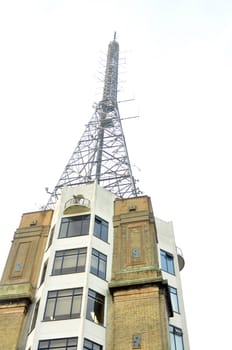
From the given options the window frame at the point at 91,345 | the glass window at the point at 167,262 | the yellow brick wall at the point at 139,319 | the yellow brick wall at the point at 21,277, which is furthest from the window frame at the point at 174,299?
the yellow brick wall at the point at 21,277

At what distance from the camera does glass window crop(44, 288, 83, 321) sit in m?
22.7

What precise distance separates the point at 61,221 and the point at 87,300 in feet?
23.0

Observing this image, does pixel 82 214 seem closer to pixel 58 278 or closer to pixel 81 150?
pixel 58 278

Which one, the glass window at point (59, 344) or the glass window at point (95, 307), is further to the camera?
the glass window at point (95, 307)

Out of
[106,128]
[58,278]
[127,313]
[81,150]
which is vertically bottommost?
[127,313]

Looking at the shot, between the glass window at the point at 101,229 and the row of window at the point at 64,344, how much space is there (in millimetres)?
7571

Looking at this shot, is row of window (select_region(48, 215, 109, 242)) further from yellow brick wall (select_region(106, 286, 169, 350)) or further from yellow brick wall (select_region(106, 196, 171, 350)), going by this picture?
yellow brick wall (select_region(106, 286, 169, 350))

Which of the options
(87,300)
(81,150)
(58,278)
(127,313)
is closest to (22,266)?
(58,278)

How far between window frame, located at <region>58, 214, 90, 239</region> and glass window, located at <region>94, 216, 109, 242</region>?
59 cm

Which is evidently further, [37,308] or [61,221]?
[61,221]

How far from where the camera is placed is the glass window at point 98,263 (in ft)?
82.7

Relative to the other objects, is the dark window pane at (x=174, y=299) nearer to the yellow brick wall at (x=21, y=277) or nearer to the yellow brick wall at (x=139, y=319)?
the yellow brick wall at (x=139, y=319)

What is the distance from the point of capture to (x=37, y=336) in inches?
862

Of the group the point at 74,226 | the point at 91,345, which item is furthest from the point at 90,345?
the point at 74,226
